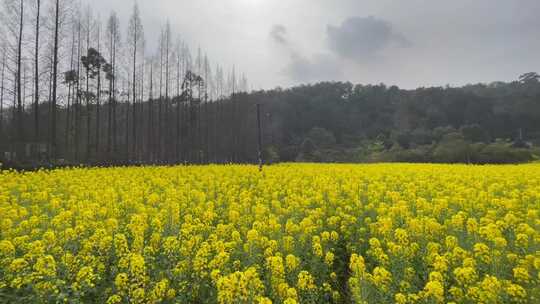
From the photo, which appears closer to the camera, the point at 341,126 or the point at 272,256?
the point at 272,256

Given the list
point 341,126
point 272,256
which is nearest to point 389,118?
point 341,126

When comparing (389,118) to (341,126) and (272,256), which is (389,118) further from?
(272,256)

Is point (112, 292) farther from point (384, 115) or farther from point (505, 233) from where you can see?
point (384, 115)

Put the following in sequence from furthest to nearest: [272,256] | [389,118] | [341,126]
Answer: [389,118] < [341,126] < [272,256]

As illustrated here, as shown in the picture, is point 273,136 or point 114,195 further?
point 273,136

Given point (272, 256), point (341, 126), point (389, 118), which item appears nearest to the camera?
point (272, 256)

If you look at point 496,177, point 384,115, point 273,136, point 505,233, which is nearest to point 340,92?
point 384,115

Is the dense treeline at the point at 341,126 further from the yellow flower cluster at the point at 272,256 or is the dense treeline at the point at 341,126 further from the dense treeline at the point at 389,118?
the yellow flower cluster at the point at 272,256

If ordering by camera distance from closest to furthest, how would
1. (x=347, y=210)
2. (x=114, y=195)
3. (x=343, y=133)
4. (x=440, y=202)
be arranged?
(x=440, y=202)
(x=347, y=210)
(x=114, y=195)
(x=343, y=133)

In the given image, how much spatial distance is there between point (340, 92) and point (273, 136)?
38647 mm

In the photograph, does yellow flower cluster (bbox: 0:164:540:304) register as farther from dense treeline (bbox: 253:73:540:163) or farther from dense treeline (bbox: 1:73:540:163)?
dense treeline (bbox: 253:73:540:163)

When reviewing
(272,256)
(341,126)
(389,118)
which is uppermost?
(389,118)

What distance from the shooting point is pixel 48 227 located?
6.94 meters

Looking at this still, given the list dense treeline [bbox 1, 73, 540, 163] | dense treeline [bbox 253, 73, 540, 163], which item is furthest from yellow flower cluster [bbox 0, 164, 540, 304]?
dense treeline [bbox 253, 73, 540, 163]
